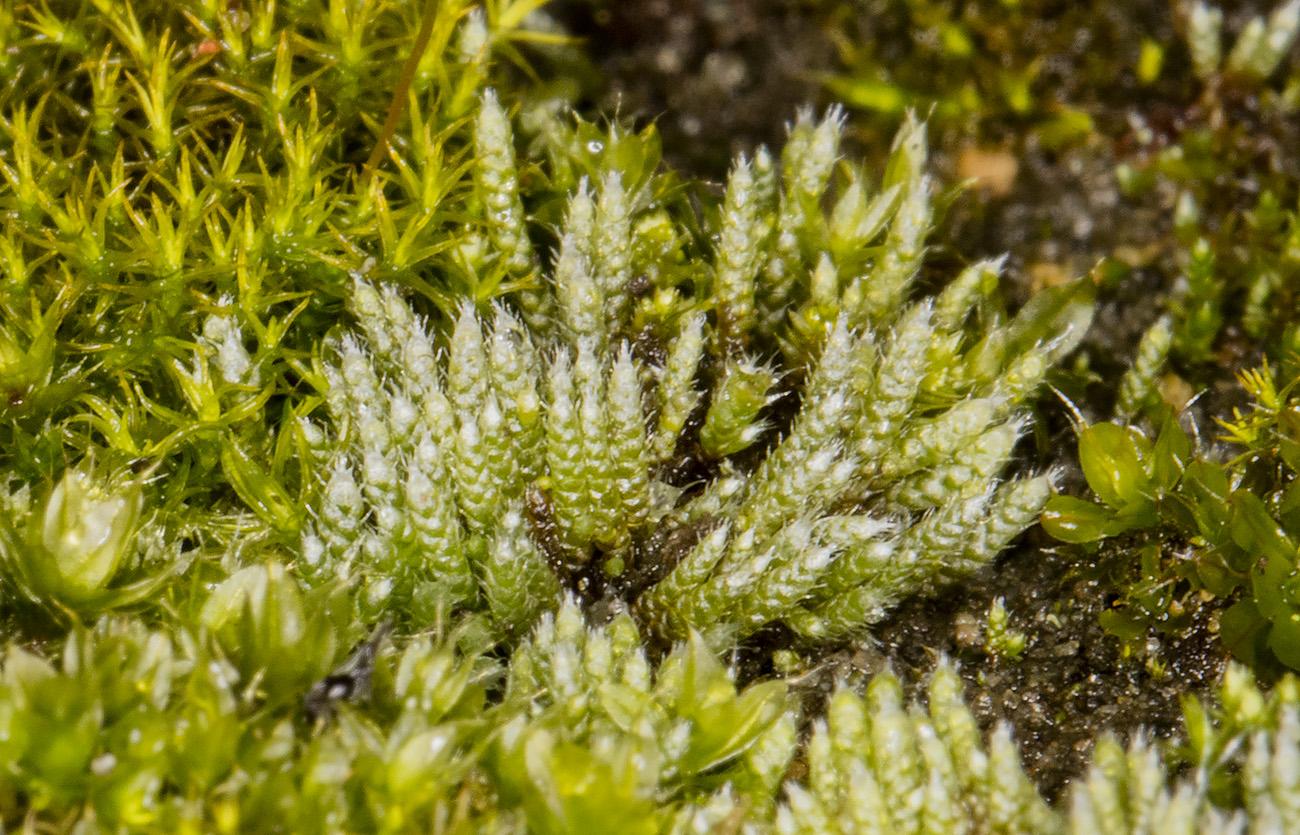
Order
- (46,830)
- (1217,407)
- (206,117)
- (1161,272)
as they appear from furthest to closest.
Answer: (1161,272)
(1217,407)
(206,117)
(46,830)

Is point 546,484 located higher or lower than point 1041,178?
lower

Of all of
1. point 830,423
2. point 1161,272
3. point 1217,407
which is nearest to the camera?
point 830,423

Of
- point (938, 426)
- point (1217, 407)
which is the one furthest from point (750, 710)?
point (1217, 407)

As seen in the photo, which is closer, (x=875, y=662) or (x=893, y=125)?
(x=875, y=662)

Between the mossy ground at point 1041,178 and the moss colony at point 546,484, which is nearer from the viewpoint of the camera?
the moss colony at point 546,484

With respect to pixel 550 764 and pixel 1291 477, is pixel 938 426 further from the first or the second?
pixel 550 764

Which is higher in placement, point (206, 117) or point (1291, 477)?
point (206, 117)

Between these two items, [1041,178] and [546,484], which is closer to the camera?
[546,484]

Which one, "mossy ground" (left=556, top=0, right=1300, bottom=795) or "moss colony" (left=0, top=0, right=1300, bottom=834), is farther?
"mossy ground" (left=556, top=0, right=1300, bottom=795)
